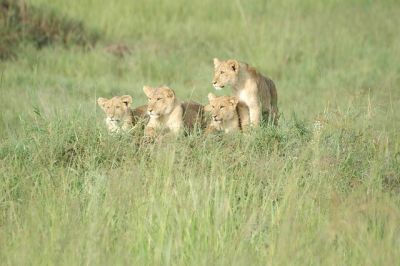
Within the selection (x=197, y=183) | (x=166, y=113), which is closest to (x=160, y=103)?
(x=166, y=113)

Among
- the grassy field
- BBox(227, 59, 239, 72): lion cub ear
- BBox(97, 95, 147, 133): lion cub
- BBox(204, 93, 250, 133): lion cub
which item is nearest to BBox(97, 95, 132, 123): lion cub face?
BBox(97, 95, 147, 133): lion cub

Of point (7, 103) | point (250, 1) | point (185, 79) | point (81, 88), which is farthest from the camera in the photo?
point (250, 1)

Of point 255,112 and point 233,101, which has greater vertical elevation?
point 233,101

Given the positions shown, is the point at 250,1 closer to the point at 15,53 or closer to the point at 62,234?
the point at 15,53

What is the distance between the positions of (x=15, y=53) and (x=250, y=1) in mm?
3930

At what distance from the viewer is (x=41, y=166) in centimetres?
655

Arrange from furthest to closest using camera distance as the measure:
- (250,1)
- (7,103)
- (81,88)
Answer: (250,1), (81,88), (7,103)

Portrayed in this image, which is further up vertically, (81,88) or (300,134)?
(300,134)

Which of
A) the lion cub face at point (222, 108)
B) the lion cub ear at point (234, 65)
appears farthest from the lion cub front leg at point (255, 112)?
the lion cub ear at point (234, 65)

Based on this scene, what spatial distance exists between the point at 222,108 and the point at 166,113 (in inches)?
17.2

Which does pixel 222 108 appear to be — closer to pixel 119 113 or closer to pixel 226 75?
pixel 226 75

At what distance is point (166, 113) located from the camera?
750 centimetres

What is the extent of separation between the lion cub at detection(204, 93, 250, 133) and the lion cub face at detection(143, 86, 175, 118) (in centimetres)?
33

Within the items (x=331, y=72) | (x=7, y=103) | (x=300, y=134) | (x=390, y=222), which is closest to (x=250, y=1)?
(x=331, y=72)
